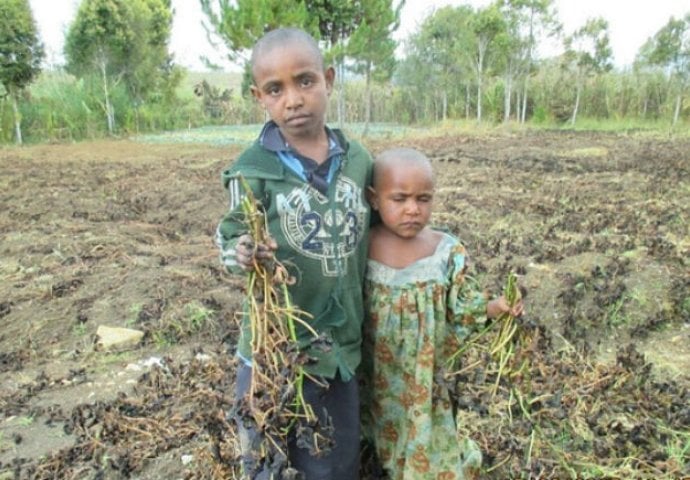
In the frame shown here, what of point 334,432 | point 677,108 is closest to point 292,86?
point 334,432

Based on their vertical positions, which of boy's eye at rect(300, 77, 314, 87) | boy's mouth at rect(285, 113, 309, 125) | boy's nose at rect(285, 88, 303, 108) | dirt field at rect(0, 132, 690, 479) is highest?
boy's eye at rect(300, 77, 314, 87)

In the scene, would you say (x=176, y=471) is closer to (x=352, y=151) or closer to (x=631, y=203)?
(x=352, y=151)

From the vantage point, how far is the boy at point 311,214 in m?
1.73

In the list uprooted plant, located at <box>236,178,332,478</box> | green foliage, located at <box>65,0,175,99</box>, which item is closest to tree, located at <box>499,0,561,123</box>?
green foliage, located at <box>65,0,175,99</box>

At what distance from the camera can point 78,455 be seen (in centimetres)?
287

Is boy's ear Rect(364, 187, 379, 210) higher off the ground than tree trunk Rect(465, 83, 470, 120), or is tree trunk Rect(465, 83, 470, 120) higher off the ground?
boy's ear Rect(364, 187, 379, 210)

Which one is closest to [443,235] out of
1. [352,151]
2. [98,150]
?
[352,151]

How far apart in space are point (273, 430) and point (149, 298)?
11.8ft

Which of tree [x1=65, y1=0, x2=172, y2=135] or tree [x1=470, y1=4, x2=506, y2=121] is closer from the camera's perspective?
tree [x1=65, y1=0, x2=172, y2=135]

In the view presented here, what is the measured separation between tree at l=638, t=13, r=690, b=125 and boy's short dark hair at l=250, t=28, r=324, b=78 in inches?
824

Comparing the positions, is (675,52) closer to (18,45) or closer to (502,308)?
(18,45)

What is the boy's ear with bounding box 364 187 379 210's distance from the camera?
196 cm

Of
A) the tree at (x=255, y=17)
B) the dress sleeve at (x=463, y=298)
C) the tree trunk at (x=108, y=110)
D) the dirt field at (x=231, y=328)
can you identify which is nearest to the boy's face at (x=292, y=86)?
the dress sleeve at (x=463, y=298)

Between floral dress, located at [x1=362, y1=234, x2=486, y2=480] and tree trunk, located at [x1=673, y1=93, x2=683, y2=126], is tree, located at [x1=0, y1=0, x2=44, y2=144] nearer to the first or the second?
floral dress, located at [x1=362, y1=234, x2=486, y2=480]
